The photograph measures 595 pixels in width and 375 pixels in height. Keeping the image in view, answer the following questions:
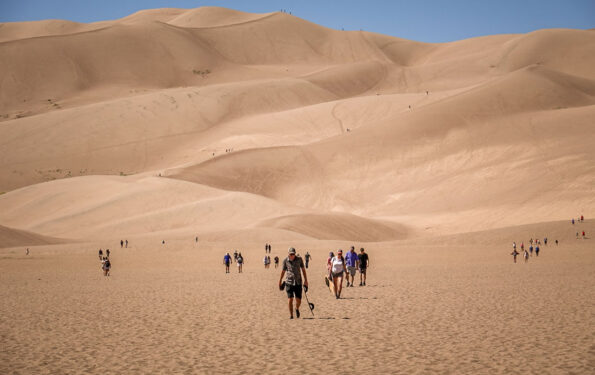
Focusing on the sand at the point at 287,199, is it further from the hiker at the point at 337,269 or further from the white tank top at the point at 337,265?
the white tank top at the point at 337,265

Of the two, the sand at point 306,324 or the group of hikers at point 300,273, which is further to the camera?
the group of hikers at point 300,273

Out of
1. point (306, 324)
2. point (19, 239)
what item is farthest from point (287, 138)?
point (306, 324)

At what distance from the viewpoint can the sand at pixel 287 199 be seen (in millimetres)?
→ 10203

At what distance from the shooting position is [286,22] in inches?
7712

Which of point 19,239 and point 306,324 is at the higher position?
point 19,239

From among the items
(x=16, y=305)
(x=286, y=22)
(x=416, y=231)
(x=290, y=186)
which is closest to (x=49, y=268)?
(x=16, y=305)

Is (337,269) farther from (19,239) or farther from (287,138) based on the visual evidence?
(287,138)

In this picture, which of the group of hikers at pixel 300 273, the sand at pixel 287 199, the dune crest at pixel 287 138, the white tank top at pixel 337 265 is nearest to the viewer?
the sand at pixel 287 199

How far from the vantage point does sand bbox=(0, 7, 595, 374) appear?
1020 centimetres

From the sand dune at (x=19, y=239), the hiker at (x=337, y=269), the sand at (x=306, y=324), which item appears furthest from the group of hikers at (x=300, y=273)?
the sand dune at (x=19, y=239)

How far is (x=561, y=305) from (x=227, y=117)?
344ft

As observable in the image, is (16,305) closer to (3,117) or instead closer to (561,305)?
(561,305)

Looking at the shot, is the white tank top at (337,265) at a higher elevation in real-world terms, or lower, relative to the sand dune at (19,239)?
lower

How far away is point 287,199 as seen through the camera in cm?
7419
